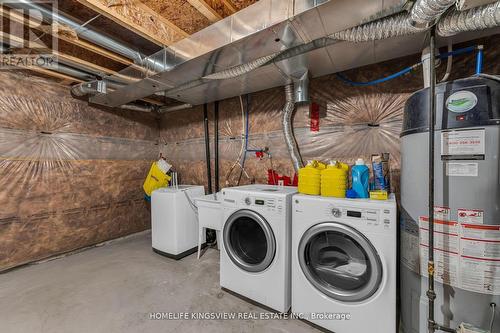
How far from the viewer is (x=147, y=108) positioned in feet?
11.8

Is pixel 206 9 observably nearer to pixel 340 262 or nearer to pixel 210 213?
pixel 210 213

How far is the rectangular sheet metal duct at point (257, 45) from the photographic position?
121 centimetres

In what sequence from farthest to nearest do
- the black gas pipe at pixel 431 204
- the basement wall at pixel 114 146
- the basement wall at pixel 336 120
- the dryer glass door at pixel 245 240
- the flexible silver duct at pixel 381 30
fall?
the basement wall at pixel 114 146 → the basement wall at pixel 336 120 → the dryer glass door at pixel 245 240 → the flexible silver duct at pixel 381 30 → the black gas pipe at pixel 431 204

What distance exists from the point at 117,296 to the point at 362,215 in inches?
84.5

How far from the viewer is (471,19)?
45.8 inches

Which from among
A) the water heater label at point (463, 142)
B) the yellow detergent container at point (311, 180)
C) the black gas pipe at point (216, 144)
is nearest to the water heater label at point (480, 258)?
the water heater label at point (463, 142)

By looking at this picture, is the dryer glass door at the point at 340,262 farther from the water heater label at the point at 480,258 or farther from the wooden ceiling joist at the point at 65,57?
the wooden ceiling joist at the point at 65,57

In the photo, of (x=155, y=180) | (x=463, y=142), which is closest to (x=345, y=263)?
(x=463, y=142)

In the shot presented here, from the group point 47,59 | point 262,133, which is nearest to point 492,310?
point 262,133

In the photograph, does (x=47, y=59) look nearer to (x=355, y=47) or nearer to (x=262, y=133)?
(x=262, y=133)

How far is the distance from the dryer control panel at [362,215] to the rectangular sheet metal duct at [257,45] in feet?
3.70

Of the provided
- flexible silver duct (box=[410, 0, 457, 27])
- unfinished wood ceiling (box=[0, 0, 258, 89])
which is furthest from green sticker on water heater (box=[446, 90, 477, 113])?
unfinished wood ceiling (box=[0, 0, 258, 89])

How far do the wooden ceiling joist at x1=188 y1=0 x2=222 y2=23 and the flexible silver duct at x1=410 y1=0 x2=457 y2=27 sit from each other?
1.39 metres

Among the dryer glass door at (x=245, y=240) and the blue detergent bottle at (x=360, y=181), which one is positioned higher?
the blue detergent bottle at (x=360, y=181)
